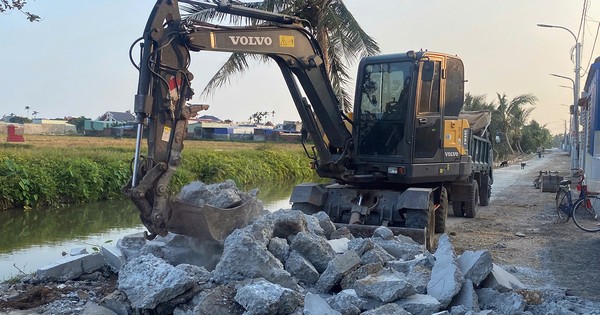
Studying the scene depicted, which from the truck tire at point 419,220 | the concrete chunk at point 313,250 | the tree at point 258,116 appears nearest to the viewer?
the concrete chunk at point 313,250

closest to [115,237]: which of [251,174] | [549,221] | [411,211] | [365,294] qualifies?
[411,211]

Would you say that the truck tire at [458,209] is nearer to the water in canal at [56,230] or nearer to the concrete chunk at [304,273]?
the water in canal at [56,230]

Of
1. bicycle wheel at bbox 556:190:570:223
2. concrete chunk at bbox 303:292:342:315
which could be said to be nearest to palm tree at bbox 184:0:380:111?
bicycle wheel at bbox 556:190:570:223

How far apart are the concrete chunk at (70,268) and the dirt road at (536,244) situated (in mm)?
5359

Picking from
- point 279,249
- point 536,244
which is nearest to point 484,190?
point 536,244

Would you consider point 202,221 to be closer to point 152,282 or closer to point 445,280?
point 152,282

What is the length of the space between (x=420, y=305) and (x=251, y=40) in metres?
4.06

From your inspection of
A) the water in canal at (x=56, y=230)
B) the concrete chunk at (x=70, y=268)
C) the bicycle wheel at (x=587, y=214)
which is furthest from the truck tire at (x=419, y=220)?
the water in canal at (x=56, y=230)

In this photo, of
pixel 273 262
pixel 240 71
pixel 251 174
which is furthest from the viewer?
pixel 251 174

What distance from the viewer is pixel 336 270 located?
6.00 metres

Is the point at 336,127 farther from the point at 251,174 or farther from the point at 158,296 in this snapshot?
the point at 251,174

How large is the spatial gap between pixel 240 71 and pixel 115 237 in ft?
25.5

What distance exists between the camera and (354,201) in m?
9.77

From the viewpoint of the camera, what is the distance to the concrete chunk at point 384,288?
214 inches
